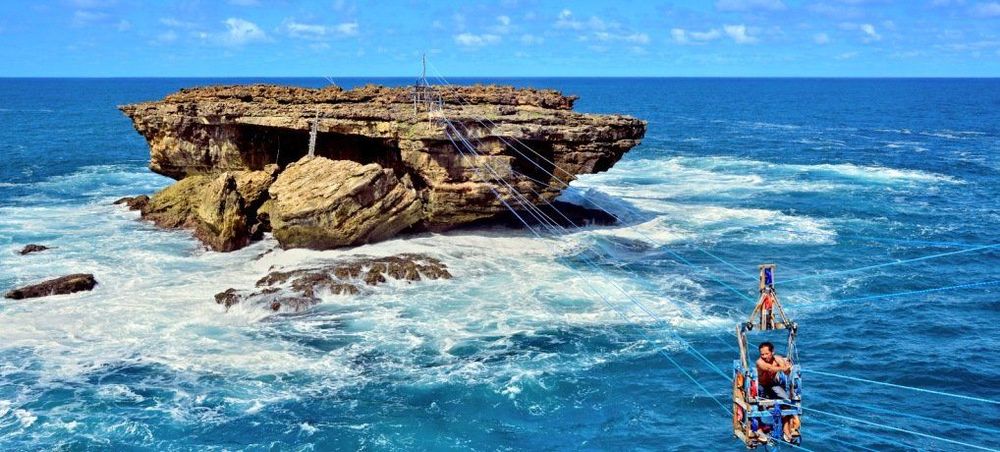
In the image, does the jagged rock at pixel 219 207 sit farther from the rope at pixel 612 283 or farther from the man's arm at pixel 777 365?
the man's arm at pixel 777 365

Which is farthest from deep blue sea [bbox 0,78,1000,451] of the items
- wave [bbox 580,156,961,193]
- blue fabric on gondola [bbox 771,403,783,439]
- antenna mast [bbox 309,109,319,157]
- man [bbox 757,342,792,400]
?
blue fabric on gondola [bbox 771,403,783,439]

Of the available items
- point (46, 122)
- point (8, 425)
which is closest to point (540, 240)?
point (8, 425)

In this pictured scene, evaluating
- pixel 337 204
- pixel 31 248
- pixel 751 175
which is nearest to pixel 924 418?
pixel 337 204

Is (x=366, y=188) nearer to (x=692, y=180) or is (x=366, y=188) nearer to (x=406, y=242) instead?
(x=406, y=242)

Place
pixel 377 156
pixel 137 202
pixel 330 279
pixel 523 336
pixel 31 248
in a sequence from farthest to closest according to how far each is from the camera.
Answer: pixel 137 202 < pixel 377 156 < pixel 31 248 < pixel 330 279 < pixel 523 336

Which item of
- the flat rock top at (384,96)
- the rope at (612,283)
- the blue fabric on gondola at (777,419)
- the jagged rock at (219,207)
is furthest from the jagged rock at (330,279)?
the blue fabric on gondola at (777,419)

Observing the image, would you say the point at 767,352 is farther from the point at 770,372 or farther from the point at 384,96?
the point at 384,96

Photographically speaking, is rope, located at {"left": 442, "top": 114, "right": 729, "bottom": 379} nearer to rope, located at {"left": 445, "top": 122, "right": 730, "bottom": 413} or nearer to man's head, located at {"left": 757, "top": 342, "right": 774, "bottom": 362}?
rope, located at {"left": 445, "top": 122, "right": 730, "bottom": 413}
